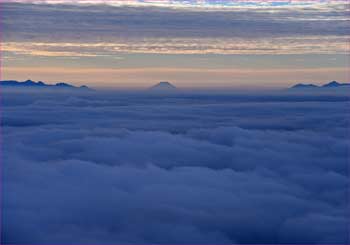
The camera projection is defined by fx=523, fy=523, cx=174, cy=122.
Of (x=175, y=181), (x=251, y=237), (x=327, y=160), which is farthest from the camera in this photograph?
(x=327, y=160)

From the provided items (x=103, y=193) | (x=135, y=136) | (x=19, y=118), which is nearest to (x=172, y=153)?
(x=135, y=136)

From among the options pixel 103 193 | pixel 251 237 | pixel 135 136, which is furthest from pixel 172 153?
pixel 251 237

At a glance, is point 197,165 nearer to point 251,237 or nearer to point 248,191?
point 248,191

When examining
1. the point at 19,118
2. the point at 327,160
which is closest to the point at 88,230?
the point at 327,160

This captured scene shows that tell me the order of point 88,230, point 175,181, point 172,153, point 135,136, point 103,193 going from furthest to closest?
point 135,136 → point 172,153 → point 175,181 → point 103,193 → point 88,230

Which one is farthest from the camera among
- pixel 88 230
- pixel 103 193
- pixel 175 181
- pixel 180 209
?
pixel 175 181

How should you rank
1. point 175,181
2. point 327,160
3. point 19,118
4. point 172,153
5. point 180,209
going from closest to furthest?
point 180,209
point 175,181
point 327,160
point 172,153
point 19,118

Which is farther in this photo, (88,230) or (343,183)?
(343,183)

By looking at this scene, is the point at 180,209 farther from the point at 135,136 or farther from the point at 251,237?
the point at 135,136

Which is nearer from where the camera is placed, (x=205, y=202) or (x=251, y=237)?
(x=251, y=237)
